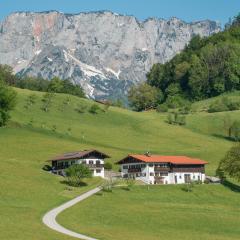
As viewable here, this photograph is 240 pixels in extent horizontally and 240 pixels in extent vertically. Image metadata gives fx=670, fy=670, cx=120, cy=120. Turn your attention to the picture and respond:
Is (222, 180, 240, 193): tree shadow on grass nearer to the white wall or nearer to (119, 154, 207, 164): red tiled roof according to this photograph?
the white wall

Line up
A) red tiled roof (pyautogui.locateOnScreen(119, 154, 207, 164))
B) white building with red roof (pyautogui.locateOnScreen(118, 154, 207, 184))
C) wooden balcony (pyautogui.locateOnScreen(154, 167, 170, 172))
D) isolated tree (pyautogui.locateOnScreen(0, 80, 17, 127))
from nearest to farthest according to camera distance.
→ red tiled roof (pyautogui.locateOnScreen(119, 154, 207, 164)) < white building with red roof (pyautogui.locateOnScreen(118, 154, 207, 184)) < wooden balcony (pyautogui.locateOnScreen(154, 167, 170, 172)) < isolated tree (pyautogui.locateOnScreen(0, 80, 17, 127))

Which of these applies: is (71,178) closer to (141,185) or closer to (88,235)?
(141,185)

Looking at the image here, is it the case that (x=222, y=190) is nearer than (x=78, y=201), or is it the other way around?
(x=78, y=201)

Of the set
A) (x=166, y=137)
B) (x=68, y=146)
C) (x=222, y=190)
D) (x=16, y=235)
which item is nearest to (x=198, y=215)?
(x=222, y=190)

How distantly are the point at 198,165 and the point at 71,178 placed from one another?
31.5 meters

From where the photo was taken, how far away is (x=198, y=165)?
5433 inches

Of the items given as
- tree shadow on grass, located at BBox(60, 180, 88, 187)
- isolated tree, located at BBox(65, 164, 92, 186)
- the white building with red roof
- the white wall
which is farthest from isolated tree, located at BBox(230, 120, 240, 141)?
isolated tree, located at BBox(65, 164, 92, 186)

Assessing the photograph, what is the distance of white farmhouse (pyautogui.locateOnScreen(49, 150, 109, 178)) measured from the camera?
133000 mm

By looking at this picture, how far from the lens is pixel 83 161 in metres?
134

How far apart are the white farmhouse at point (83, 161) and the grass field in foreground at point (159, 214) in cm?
1594

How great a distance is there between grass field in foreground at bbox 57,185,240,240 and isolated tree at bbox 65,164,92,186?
26.6 feet

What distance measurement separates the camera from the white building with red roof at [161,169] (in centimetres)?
13325

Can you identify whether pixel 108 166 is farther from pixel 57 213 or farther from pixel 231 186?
pixel 57 213

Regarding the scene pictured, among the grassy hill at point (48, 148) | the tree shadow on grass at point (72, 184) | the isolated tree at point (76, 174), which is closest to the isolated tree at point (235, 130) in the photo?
the grassy hill at point (48, 148)
